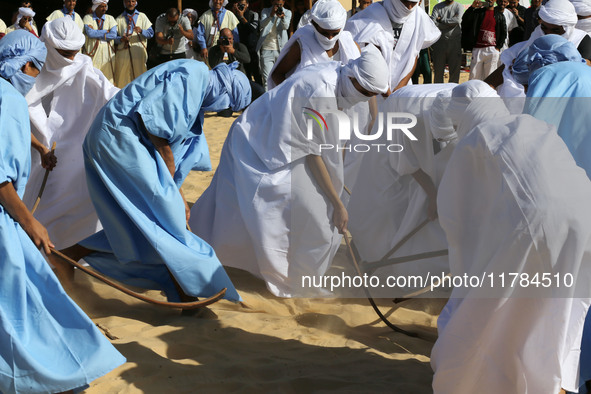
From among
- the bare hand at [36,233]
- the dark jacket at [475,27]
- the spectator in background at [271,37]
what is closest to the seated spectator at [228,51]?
the spectator in background at [271,37]

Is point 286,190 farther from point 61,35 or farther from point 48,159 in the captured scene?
point 61,35

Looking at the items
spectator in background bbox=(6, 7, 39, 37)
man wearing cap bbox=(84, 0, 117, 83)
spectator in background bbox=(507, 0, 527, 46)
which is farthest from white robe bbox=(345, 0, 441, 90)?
spectator in background bbox=(6, 7, 39, 37)

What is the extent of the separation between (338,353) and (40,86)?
2.97 metres

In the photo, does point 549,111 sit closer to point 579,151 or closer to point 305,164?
point 579,151

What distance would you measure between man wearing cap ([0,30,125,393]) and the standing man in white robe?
1939 millimetres

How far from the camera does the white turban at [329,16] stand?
658 centimetres

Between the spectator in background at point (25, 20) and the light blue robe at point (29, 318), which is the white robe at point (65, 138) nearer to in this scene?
the light blue robe at point (29, 318)

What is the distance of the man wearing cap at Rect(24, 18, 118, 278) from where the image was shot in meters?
5.78

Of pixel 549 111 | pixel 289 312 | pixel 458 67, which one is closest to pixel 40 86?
pixel 289 312

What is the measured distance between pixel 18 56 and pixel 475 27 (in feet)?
31.5

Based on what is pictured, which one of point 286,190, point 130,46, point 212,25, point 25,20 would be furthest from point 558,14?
point 25,20

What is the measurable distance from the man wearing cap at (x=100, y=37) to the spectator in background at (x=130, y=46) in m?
0.13

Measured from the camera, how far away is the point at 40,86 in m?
5.82

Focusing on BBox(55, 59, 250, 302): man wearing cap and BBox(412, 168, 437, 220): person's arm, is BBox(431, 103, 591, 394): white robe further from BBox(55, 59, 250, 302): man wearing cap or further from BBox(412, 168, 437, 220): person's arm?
BBox(412, 168, 437, 220): person's arm
